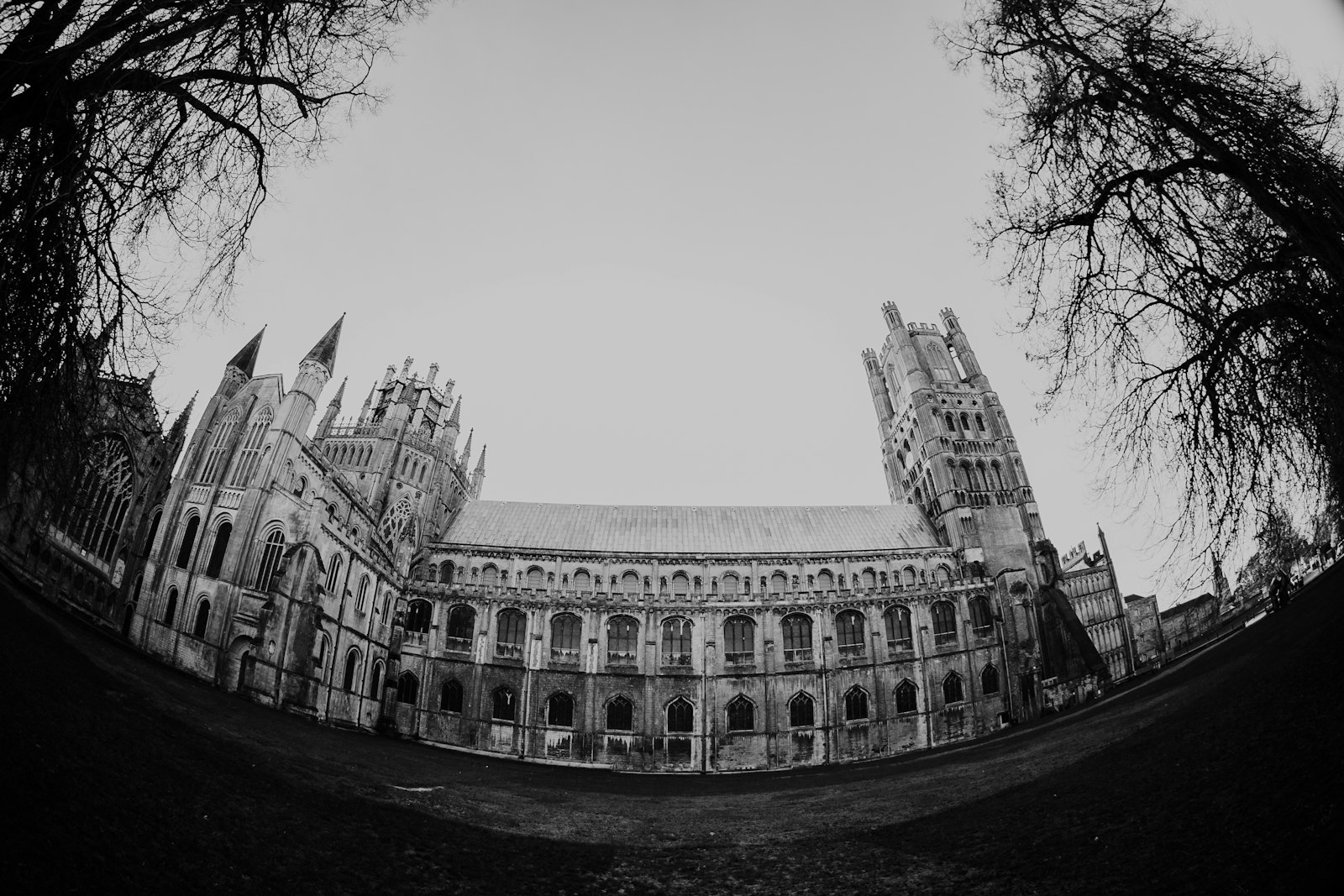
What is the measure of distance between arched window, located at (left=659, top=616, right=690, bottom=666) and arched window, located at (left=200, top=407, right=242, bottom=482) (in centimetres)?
2782

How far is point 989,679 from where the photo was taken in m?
41.4

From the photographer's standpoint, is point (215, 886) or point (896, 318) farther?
point (896, 318)

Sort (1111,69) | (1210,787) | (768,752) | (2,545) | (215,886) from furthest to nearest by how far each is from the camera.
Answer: (768,752) < (2,545) < (1210,787) < (215,886) < (1111,69)

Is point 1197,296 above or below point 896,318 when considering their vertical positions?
below

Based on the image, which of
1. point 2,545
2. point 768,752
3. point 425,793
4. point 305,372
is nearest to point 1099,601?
point 768,752

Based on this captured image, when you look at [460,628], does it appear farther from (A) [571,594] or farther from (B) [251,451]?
(B) [251,451]

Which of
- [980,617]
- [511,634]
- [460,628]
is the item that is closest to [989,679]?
[980,617]

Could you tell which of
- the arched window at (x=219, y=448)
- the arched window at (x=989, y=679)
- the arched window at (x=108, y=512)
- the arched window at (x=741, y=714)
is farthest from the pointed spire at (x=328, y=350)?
the arched window at (x=989, y=679)

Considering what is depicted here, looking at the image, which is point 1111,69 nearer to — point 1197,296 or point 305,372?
point 1197,296

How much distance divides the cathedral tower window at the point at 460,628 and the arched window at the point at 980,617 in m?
35.3

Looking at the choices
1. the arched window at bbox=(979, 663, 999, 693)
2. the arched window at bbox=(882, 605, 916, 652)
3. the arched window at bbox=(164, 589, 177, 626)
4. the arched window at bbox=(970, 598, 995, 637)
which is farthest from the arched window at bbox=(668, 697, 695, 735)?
the arched window at bbox=(164, 589, 177, 626)

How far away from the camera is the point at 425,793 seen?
1499 cm

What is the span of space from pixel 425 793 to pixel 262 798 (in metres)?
5.68

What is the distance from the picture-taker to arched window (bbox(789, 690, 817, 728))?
39781 millimetres
